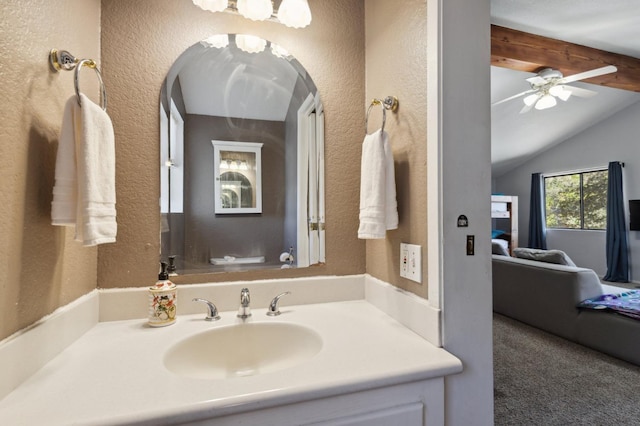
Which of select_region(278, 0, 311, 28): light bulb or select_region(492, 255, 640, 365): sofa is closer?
select_region(278, 0, 311, 28): light bulb

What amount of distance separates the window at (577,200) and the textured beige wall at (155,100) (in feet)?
19.4

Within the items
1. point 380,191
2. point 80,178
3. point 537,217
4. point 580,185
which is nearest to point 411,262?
point 380,191

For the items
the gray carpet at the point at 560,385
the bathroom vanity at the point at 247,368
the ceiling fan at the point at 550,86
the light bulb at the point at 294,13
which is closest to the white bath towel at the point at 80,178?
the bathroom vanity at the point at 247,368

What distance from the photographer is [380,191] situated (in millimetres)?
1018

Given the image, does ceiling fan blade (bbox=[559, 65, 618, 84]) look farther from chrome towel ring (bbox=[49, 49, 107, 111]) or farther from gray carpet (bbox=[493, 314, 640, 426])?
chrome towel ring (bbox=[49, 49, 107, 111])

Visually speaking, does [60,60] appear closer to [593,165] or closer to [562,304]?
[562,304]

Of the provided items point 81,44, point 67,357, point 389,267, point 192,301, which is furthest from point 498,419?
point 81,44

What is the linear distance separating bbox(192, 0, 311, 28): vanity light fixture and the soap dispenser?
960 millimetres

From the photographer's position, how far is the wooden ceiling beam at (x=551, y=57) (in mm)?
2943

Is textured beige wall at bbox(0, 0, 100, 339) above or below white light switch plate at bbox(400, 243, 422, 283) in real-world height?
above

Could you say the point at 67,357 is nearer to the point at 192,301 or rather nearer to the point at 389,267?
the point at 192,301

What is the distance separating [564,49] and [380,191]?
3.60 m

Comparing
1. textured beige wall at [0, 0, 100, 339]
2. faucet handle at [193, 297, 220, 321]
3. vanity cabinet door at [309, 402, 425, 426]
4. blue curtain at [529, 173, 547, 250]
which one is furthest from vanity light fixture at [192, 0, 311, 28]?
blue curtain at [529, 173, 547, 250]

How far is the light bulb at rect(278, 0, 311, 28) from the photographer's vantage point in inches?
45.4
